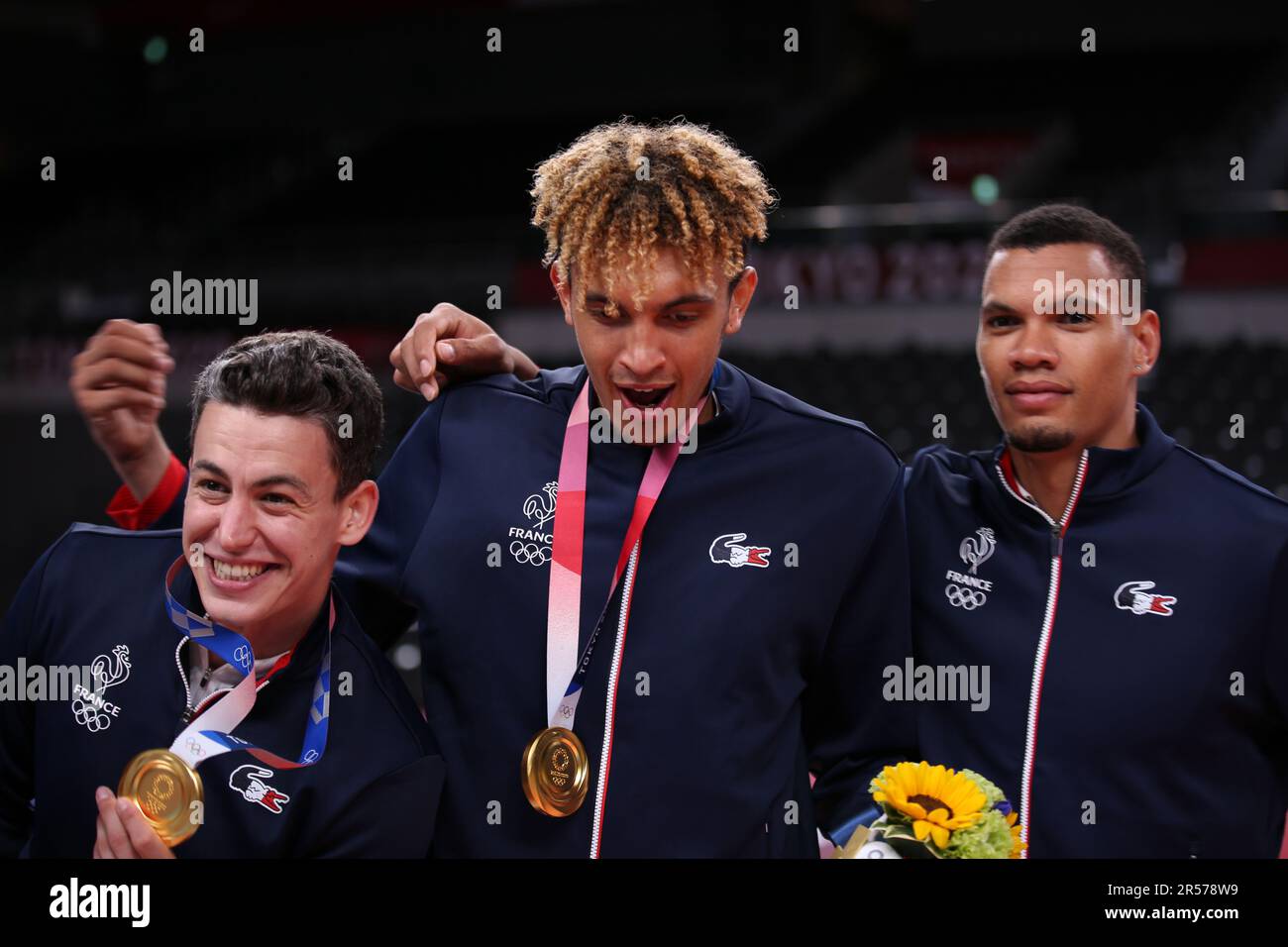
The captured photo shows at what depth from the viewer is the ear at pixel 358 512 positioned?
87.8 inches

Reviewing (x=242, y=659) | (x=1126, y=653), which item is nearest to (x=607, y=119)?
(x=1126, y=653)

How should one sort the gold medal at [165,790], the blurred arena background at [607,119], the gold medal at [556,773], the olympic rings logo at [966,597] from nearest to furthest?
1. the gold medal at [165,790]
2. the gold medal at [556,773]
3. the olympic rings logo at [966,597]
4. the blurred arena background at [607,119]

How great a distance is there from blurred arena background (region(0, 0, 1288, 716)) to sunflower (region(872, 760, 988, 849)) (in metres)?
4.02

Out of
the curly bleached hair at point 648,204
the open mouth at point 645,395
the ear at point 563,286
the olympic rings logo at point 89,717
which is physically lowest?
the olympic rings logo at point 89,717

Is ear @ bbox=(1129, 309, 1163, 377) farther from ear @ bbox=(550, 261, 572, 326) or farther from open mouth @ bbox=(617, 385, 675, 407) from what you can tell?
ear @ bbox=(550, 261, 572, 326)

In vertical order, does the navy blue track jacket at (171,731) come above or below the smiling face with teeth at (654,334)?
below

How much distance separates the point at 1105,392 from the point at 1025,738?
65 cm

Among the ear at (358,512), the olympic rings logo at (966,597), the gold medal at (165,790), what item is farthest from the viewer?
the olympic rings logo at (966,597)

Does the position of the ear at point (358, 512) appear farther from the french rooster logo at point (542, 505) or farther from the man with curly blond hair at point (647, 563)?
the french rooster logo at point (542, 505)

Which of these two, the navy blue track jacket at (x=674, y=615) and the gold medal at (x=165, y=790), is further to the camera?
the navy blue track jacket at (x=674, y=615)

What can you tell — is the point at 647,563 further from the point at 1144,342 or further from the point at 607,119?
the point at 607,119

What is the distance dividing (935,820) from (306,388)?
120 cm

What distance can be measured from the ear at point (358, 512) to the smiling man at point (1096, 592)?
0.99 m

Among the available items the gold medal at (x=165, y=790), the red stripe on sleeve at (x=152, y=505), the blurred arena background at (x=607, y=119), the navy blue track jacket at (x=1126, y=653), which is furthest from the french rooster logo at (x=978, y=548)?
the blurred arena background at (x=607, y=119)
